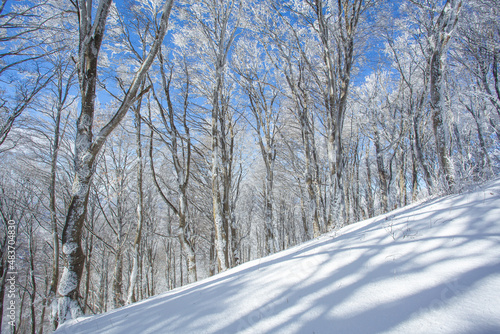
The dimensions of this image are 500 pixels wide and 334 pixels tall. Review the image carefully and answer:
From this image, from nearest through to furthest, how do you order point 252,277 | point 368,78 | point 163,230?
point 252,277, point 368,78, point 163,230

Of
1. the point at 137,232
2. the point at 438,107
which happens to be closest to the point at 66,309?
the point at 137,232

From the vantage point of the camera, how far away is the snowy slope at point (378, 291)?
41.9 inches

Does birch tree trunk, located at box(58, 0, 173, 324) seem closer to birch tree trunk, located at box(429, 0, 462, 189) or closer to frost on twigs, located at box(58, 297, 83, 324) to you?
frost on twigs, located at box(58, 297, 83, 324)

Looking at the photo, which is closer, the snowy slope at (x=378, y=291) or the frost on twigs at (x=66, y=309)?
the snowy slope at (x=378, y=291)

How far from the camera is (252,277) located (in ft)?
6.74

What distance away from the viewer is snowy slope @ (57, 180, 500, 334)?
107cm

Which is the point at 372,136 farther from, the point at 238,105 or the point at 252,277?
the point at 252,277

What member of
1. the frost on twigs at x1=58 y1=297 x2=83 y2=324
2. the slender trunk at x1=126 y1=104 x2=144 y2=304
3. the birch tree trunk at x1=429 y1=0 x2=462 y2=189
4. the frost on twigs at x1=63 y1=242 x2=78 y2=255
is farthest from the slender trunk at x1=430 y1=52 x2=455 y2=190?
the slender trunk at x1=126 y1=104 x2=144 y2=304

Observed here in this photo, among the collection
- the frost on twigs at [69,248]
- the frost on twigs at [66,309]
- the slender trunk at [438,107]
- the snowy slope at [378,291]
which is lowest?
the frost on twigs at [66,309]

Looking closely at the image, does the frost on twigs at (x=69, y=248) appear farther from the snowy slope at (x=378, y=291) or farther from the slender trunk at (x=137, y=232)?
the slender trunk at (x=137, y=232)

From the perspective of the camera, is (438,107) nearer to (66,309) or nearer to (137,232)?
(66,309)

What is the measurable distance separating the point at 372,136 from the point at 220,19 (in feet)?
27.0

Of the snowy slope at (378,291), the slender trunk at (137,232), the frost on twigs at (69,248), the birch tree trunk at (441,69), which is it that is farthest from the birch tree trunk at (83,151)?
the birch tree trunk at (441,69)

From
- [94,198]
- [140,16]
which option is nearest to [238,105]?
[140,16]
